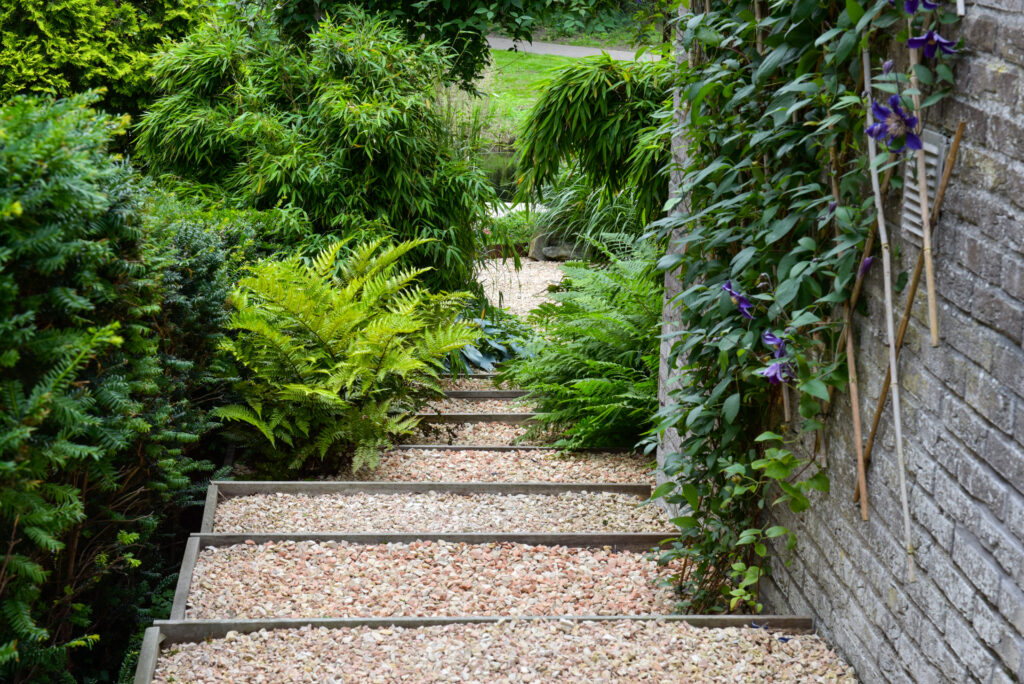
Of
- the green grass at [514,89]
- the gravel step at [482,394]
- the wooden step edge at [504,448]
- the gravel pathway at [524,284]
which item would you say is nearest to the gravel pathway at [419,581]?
the wooden step edge at [504,448]

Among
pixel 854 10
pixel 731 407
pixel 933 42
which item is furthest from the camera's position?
pixel 731 407

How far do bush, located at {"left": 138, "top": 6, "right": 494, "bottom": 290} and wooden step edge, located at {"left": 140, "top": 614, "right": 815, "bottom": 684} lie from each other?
3.56 meters

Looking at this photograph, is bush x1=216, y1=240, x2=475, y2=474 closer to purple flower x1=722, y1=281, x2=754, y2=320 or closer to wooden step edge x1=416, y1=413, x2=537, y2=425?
wooden step edge x1=416, y1=413, x2=537, y2=425

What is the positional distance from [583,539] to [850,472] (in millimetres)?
1375

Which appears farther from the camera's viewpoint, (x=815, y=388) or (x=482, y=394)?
(x=482, y=394)

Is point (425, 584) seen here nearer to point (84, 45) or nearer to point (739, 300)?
point (739, 300)

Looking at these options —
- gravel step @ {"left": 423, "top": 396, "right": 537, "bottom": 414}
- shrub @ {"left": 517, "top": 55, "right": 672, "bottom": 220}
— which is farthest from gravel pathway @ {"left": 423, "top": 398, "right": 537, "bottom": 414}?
shrub @ {"left": 517, "top": 55, "right": 672, "bottom": 220}

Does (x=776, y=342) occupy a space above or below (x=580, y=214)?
above

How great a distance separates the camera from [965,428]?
1.89 metres

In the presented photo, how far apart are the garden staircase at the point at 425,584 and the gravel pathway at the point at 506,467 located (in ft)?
0.04

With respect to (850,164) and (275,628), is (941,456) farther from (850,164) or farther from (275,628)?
(275,628)

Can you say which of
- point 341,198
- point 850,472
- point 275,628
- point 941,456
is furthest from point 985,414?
point 341,198

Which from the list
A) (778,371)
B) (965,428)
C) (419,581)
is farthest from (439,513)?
(965,428)

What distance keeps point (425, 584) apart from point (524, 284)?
726cm
